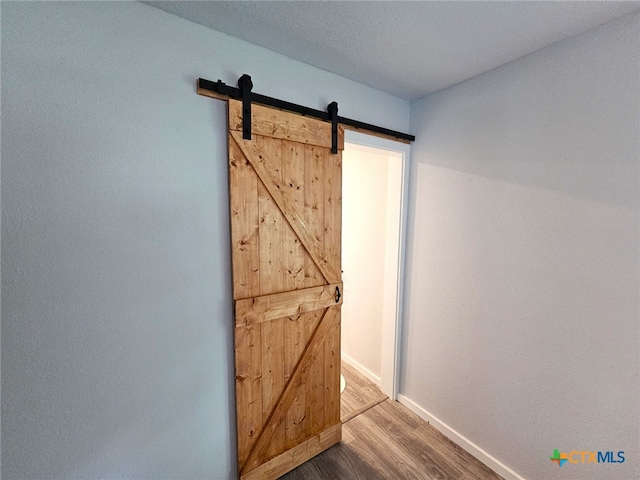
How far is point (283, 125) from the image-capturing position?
61.0 inches

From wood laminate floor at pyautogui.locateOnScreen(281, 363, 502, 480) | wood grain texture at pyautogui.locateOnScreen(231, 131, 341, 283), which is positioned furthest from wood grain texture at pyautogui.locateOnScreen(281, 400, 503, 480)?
wood grain texture at pyautogui.locateOnScreen(231, 131, 341, 283)

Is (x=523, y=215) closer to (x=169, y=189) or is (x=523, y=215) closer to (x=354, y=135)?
(x=354, y=135)

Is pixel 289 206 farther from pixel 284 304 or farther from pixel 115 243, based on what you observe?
pixel 115 243

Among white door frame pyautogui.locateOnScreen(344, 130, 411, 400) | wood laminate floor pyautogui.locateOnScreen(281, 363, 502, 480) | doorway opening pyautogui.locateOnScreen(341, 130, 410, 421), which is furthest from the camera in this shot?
doorway opening pyautogui.locateOnScreen(341, 130, 410, 421)

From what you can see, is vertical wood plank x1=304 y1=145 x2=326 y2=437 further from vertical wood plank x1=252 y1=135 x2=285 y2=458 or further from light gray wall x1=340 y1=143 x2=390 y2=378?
light gray wall x1=340 y1=143 x2=390 y2=378

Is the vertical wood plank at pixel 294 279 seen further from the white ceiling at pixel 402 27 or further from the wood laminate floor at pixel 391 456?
the white ceiling at pixel 402 27

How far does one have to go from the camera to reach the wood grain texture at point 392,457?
5.64 feet

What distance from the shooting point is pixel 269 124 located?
150cm

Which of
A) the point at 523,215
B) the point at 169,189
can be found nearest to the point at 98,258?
the point at 169,189

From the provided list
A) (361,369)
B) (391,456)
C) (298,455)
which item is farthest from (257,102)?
(361,369)

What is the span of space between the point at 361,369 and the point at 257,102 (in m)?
2.70

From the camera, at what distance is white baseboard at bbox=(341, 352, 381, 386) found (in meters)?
2.69

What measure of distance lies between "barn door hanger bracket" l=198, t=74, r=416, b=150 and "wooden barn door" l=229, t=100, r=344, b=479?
0.04 metres

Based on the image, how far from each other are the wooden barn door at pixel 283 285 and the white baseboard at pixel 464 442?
0.78 metres
